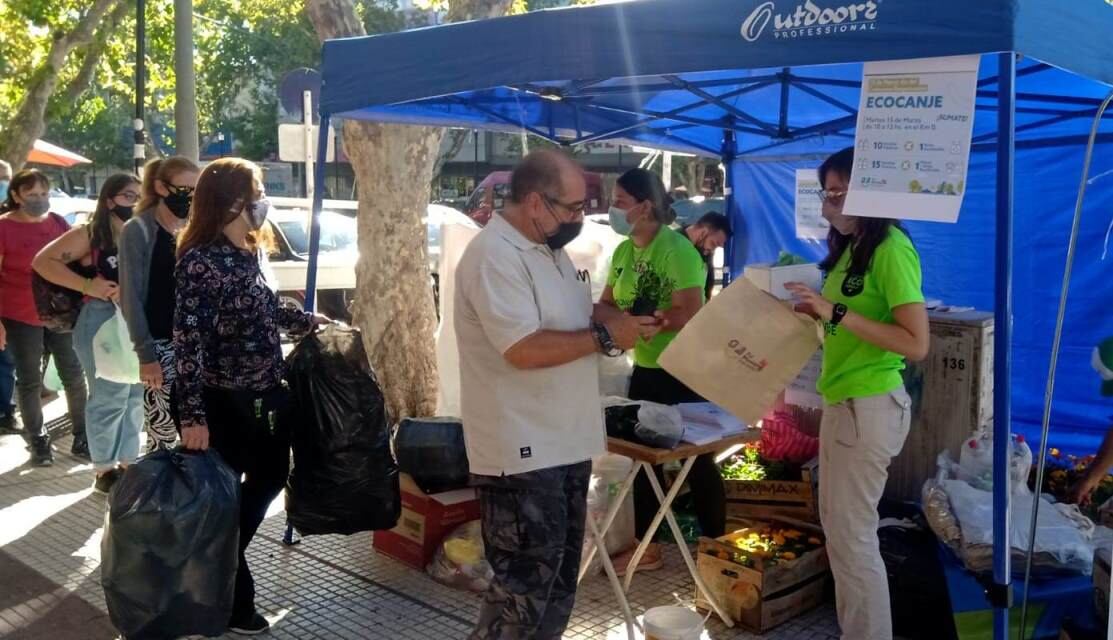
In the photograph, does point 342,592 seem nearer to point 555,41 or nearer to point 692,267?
point 692,267

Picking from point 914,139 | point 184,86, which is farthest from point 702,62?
point 184,86

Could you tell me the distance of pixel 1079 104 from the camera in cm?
455

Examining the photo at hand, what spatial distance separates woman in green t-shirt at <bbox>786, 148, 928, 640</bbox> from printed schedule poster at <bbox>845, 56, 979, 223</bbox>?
215 millimetres

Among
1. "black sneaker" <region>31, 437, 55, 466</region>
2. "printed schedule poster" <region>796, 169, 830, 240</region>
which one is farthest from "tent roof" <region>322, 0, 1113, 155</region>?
"black sneaker" <region>31, 437, 55, 466</region>

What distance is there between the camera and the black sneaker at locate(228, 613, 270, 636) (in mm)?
3656

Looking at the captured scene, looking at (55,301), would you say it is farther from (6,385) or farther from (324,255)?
(324,255)

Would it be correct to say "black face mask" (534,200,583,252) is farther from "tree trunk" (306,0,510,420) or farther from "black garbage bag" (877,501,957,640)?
"tree trunk" (306,0,510,420)

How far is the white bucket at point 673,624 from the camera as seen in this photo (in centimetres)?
316

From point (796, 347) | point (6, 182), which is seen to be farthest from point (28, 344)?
point (796, 347)

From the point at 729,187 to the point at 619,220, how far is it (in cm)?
306

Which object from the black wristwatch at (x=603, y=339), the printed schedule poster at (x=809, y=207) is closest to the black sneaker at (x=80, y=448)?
the black wristwatch at (x=603, y=339)

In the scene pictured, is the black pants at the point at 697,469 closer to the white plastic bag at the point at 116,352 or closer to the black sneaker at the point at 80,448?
the white plastic bag at the point at 116,352

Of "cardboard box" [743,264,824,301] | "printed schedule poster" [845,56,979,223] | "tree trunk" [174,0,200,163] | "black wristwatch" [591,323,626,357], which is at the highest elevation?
"tree trunk" [174,0,200,163]

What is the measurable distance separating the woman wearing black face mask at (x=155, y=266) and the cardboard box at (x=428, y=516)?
108cm
